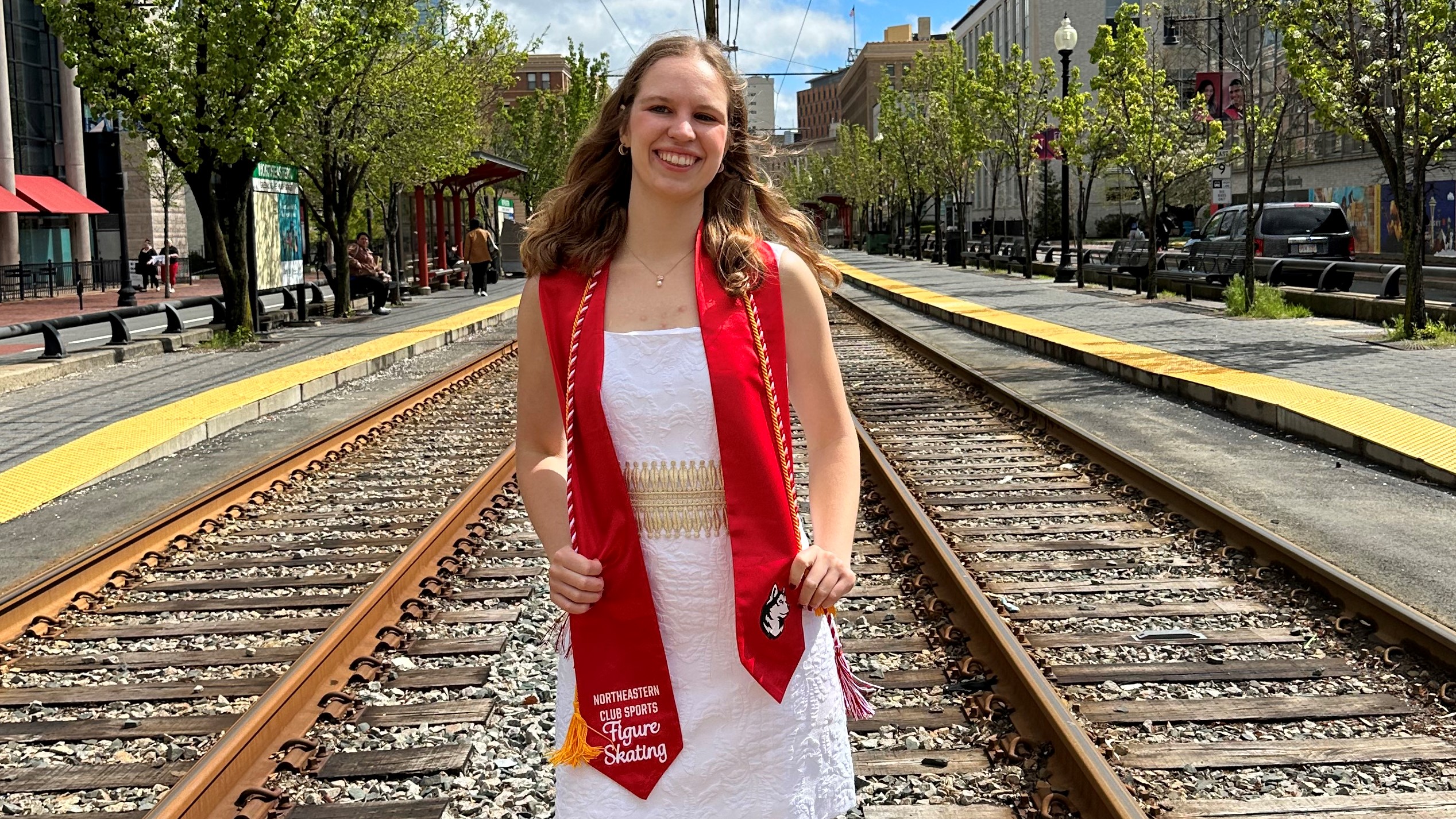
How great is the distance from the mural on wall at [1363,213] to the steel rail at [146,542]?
41.4m

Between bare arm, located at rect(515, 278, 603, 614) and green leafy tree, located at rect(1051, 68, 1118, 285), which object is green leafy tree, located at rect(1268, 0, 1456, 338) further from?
bare arm, located at rect(515, 278, 603, 614)

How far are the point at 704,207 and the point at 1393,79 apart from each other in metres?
16.8

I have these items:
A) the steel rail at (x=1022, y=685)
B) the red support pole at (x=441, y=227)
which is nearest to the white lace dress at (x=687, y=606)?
the steel rail at (x=1022, y=685)

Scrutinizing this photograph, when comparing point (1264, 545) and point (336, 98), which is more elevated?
point (336, 98)

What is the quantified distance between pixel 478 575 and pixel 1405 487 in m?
5.79

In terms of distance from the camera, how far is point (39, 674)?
579 centimetres

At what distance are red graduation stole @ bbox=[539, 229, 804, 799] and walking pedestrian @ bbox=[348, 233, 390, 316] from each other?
89.4 ft

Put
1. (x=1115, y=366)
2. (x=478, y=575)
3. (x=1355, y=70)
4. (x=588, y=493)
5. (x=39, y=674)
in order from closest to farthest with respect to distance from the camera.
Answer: (x=588, y=493) → (x=39, y=674) → (x=478, y=575) → (x=1115, y=366) → (x=1355, y=70)

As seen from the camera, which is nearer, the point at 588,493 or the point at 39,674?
the point at 588,493

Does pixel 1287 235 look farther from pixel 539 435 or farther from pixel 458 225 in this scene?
pixel 539 435

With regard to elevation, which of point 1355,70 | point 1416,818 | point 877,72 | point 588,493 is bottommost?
point 1416,818

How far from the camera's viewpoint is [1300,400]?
12148mm

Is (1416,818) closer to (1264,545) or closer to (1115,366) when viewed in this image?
(1264,545)

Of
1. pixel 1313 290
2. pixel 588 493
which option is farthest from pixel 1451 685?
pixel 1313 290
